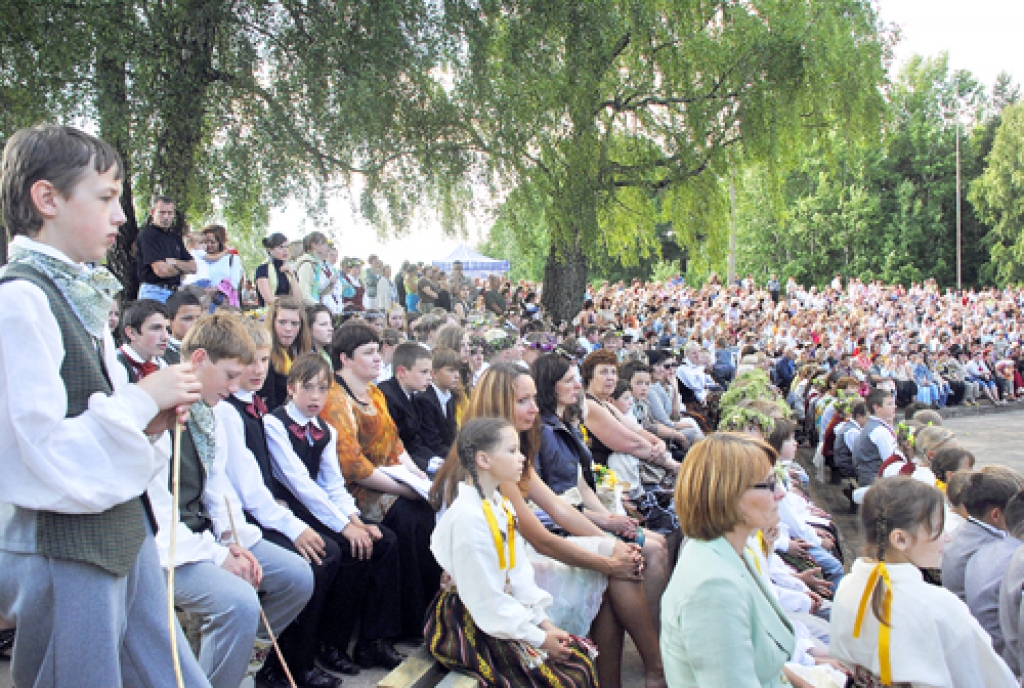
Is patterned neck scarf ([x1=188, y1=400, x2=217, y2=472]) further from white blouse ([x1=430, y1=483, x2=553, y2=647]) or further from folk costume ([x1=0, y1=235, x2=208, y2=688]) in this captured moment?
white blouse ([x1=430, y1=483, x2=553, y2=647])

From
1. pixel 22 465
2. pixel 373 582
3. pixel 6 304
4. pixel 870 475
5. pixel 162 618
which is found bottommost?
pixel 870 475

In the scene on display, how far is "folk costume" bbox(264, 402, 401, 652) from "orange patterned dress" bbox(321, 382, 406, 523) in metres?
0.19

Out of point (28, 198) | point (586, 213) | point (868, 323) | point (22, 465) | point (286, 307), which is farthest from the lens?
point (868, 323)

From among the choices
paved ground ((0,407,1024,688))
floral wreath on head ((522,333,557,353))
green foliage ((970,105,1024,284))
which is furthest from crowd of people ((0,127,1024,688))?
green foliage ((970,105,1024,284))

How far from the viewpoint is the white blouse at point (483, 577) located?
3.39 metres

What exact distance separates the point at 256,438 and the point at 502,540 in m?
1.26

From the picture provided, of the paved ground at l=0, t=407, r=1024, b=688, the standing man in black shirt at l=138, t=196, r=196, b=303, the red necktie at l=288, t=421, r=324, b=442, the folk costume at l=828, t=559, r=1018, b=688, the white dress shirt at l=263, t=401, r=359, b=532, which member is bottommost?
the paved ground at l=0, t=407, r=1024, b=688

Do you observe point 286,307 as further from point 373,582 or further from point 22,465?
point 22,465

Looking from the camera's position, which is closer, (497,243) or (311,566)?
(311,566)

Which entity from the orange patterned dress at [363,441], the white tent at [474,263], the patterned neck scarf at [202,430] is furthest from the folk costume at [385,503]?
the white tent at [474,263]

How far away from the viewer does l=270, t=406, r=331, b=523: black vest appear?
3975 mm

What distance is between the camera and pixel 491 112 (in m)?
10.2

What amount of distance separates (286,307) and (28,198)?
3663 millimetres

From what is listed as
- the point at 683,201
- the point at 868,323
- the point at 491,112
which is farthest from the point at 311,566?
the point at 868,323
